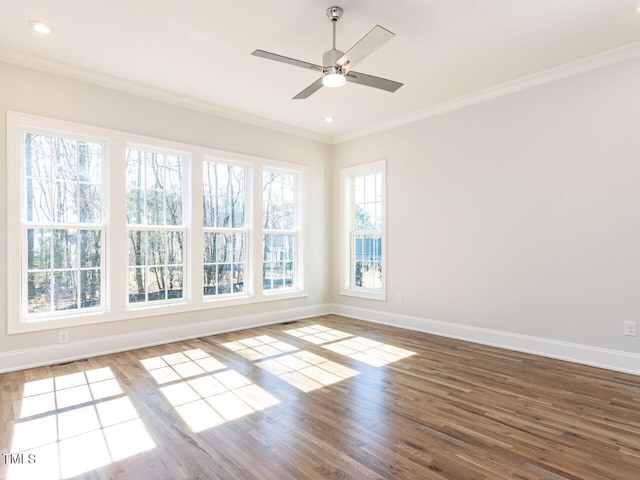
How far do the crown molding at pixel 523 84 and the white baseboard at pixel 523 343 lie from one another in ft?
8.85

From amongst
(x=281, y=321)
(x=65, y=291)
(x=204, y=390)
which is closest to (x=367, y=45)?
(x=204, y=390)

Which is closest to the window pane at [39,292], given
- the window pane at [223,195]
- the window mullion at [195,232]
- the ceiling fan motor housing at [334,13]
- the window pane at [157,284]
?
the window pane at [157,284]

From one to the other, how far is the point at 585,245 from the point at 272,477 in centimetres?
355

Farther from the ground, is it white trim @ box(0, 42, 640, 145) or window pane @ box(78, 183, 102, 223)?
white trim @ box(0, 42, 640, 145)

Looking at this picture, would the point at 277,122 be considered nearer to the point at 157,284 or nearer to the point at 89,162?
the point at 89,162

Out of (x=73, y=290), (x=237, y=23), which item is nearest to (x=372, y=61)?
(x=237, y=23)

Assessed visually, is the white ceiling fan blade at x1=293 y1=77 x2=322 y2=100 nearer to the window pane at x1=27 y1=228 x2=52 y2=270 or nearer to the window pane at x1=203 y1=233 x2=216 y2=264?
the window pane at x1=203 y1=233 x2=216 y2=264

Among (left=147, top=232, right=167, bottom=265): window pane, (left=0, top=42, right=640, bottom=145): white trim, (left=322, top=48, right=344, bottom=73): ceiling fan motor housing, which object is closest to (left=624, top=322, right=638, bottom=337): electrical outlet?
(left=0, top=42, right=640, bottom=145): white trim

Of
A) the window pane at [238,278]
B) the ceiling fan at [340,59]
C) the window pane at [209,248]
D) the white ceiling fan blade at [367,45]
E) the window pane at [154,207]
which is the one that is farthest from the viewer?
the window pane at [238,278]

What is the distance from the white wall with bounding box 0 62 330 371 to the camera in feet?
11.6

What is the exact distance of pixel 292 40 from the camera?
3.26 metres

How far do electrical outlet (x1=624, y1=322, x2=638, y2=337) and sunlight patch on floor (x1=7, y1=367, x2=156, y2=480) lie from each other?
402cm

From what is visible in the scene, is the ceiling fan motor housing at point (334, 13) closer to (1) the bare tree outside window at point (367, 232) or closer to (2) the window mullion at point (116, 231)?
(2) the window mullion at point (116, 231)

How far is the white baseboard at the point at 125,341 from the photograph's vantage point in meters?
3.54
